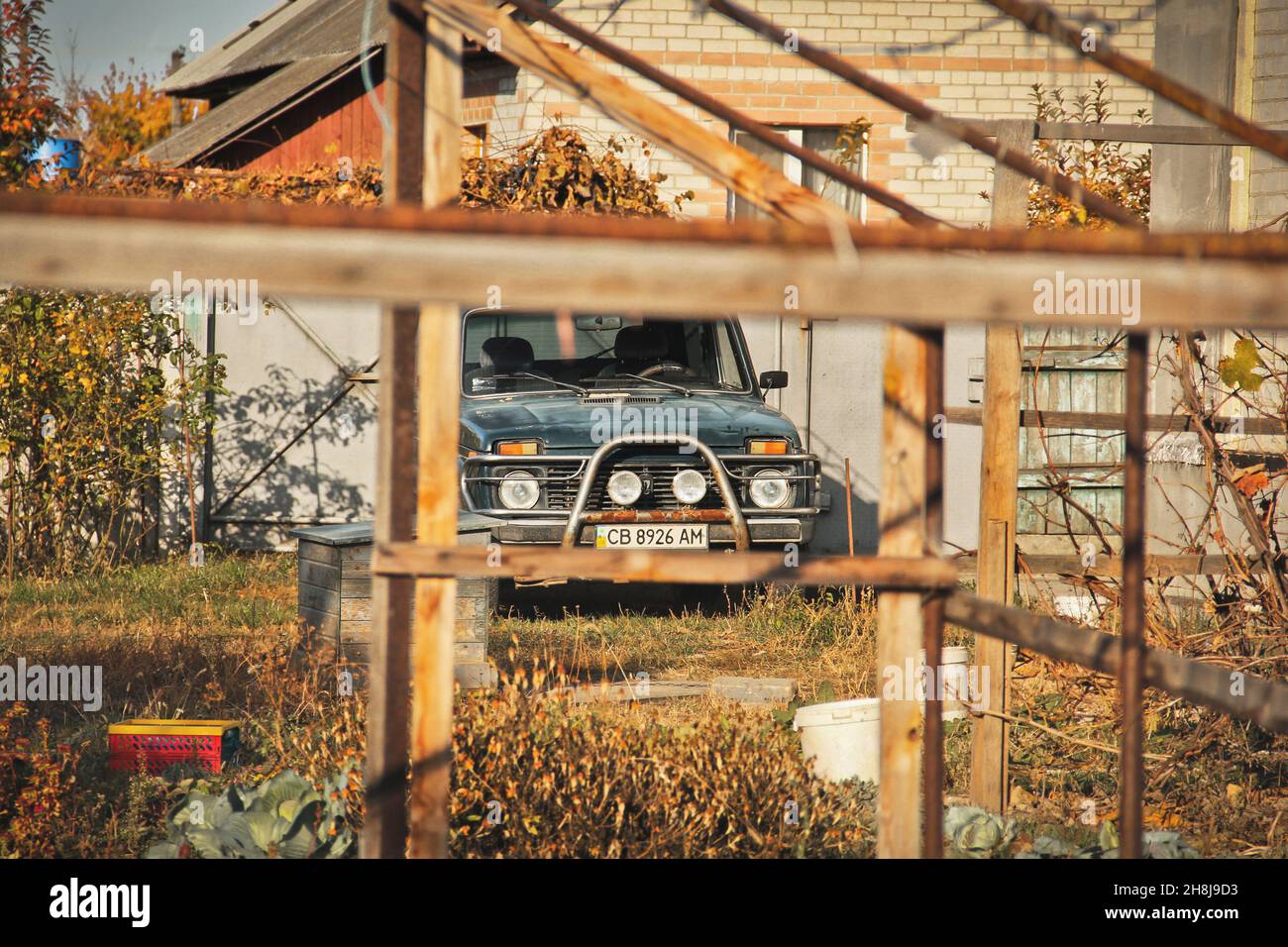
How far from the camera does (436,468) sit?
2.58 meters

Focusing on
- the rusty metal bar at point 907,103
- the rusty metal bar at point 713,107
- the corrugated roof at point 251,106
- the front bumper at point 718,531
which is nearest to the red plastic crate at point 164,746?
the front bumper at point 718,531

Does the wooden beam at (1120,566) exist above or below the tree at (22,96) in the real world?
below

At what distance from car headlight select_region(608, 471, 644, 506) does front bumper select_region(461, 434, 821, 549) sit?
0.19ft

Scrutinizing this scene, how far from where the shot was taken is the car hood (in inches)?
267

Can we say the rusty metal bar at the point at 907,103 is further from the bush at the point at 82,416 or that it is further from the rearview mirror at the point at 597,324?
the bush at the point at 82,416

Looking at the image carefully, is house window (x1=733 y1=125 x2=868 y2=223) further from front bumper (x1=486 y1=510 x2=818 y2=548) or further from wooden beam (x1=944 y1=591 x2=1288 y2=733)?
wooden beam (x1=944 y1=591 x2=1288 y2=733)

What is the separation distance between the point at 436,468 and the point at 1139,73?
1624 mm

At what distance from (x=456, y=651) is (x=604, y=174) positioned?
4.90 m

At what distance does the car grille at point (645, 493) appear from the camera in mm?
6707

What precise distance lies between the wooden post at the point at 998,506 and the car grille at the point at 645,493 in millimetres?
2655

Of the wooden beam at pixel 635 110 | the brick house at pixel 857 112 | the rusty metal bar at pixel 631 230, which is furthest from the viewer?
the brick house at pixel 857 112

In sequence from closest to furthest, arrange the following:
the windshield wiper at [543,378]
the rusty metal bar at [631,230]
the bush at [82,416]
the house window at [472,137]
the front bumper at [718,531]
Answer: the rusty metal bar at [631,230], the front bumper at [718,531], the windshield wiper at [543,378], the bush at [82,416], the house window at [472,137]

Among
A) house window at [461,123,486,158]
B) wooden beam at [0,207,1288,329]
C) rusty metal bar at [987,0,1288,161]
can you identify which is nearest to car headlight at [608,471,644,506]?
rusty metal bar at [987,0,1288,161]

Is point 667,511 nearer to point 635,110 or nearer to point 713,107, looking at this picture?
point 713,107
